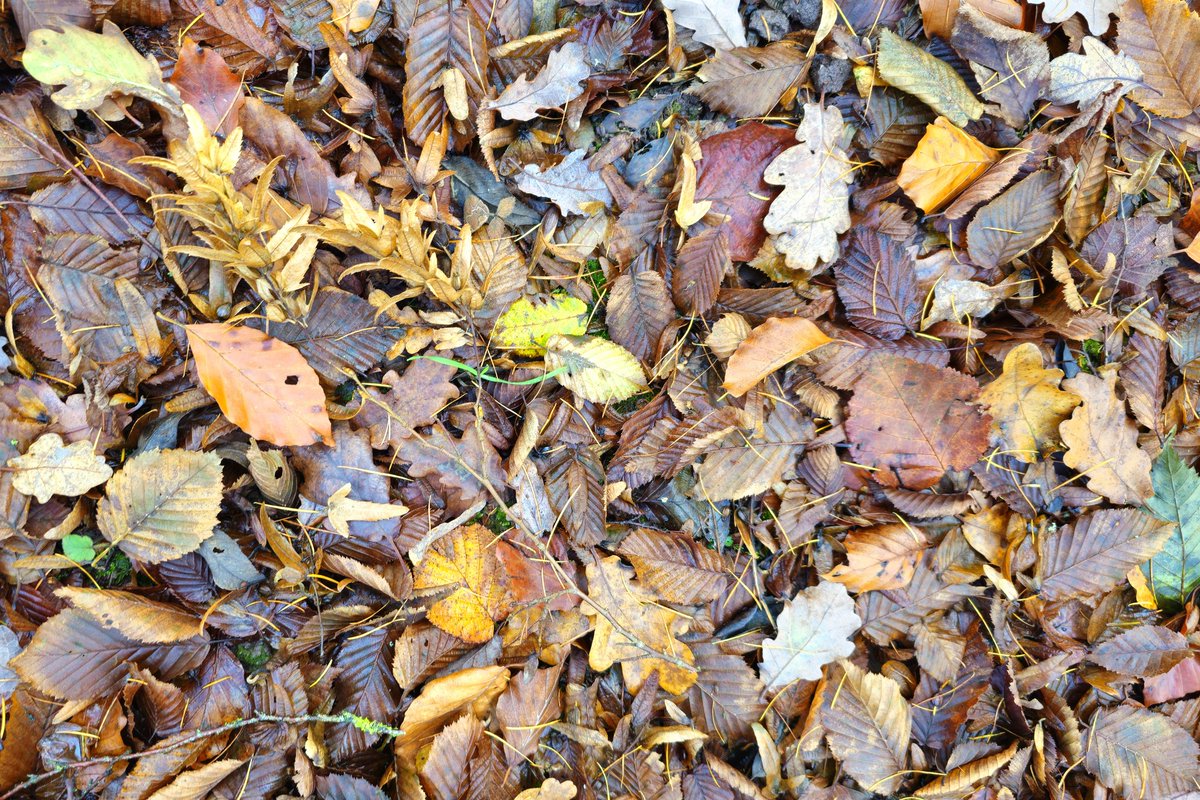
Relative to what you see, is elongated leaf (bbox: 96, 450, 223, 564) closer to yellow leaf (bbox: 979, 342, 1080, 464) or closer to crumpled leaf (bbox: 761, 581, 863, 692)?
crumpled leaf (bbox: 761, 581, 863, 692)

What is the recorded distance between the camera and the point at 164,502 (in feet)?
6.08

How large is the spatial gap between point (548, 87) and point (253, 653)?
188 centimetres

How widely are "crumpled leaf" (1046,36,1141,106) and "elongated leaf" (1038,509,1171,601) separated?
1.31 metres

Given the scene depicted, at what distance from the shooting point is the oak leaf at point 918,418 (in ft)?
6.72

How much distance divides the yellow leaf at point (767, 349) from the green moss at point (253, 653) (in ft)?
5.11

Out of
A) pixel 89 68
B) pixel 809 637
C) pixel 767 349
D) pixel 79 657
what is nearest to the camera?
pixel 89 68

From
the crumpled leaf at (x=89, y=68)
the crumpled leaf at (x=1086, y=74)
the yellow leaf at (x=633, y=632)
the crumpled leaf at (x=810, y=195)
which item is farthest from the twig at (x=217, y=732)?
the crumpled leaf at (x=1086, y=74)

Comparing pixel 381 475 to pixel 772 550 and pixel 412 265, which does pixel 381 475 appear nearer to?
pixel 412 265

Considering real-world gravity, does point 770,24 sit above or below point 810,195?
above

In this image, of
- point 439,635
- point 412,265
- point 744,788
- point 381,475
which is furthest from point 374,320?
point 744,788

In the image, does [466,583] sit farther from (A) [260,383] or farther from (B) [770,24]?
(B) [770,24]

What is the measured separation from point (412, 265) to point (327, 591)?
3.24 feet

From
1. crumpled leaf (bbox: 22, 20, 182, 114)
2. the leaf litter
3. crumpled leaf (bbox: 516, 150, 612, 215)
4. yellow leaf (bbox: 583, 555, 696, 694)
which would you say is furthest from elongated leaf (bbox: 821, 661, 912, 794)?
crumpled leaf (bbox: 22, 20, 182, 114)

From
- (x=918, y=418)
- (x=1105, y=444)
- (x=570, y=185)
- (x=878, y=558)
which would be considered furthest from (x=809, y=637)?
(x=570, y=185)
